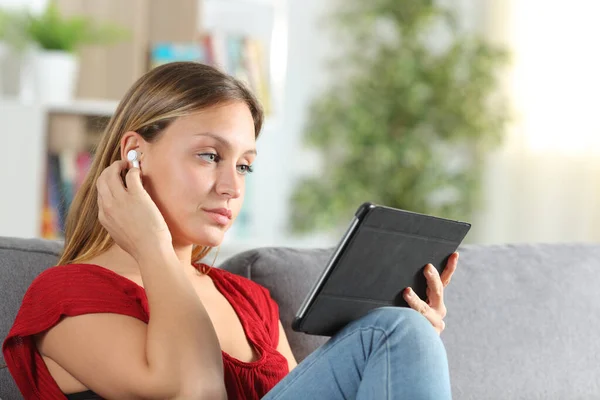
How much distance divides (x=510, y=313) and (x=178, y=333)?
2.92ft

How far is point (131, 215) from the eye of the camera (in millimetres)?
1372

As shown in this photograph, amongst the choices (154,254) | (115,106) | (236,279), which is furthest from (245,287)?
(115,106)

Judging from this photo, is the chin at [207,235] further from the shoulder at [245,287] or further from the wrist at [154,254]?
the shoulder at [245,287]

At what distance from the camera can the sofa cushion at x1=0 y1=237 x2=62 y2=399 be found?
1.47m

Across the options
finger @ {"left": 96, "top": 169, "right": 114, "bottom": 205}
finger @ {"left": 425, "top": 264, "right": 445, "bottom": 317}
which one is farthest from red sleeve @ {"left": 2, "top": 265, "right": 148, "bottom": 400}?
finger @ {"left": 425, "top": 264, "right": 445, "bottom": 317}

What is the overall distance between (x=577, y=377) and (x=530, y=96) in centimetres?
243

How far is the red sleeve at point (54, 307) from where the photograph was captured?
129cm

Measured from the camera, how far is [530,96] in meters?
4.14

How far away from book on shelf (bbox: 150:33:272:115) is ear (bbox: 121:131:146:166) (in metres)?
2.39

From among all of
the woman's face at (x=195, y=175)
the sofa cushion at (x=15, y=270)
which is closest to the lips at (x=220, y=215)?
the woman's face at (x=195, y=175)

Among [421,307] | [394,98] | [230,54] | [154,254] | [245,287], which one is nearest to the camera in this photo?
[154,254]

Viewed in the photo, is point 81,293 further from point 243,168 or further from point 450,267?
point 450,267

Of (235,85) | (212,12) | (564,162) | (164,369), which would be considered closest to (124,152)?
(235,85)

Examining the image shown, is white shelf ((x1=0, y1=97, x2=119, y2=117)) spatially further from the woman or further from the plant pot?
the woman
